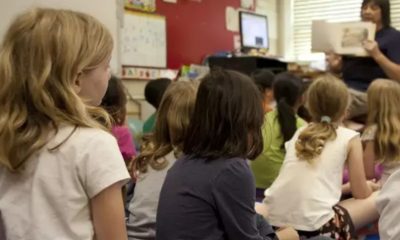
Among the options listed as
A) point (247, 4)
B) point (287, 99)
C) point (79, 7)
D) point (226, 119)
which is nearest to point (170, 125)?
point (226, 119)

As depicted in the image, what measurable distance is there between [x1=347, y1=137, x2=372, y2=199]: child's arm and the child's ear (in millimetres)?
1396

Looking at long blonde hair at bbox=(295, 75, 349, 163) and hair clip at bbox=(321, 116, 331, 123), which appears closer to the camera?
long blonde hair at bbox=(295, 75, 349, 163)

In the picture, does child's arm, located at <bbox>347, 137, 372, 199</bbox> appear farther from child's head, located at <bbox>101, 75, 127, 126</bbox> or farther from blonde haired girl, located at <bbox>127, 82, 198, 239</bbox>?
child's head, located at <bbox>101, 75, 127, 126</bbox>

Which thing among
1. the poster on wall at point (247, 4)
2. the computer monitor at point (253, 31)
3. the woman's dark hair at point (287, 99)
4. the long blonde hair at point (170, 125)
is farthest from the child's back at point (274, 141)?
the poster on wall at point (247, 4)

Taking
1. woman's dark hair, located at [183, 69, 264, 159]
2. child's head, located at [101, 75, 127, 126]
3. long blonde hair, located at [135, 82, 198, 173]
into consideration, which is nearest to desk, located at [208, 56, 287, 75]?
child's head, located at [101, 75, 127, 126]

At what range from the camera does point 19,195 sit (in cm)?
101

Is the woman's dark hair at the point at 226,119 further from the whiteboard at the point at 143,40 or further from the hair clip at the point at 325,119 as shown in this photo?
the whiteboard at the point at 143,40

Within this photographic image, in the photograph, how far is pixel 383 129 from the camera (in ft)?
8.37

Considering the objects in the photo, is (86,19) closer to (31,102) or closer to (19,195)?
(31,102)

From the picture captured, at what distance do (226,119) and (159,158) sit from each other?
44 centimetres

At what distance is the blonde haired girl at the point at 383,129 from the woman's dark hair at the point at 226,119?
1.24m

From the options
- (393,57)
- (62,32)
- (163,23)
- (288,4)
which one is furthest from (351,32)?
(62,32)

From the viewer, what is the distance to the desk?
164 inches

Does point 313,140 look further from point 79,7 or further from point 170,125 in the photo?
point 79,7
